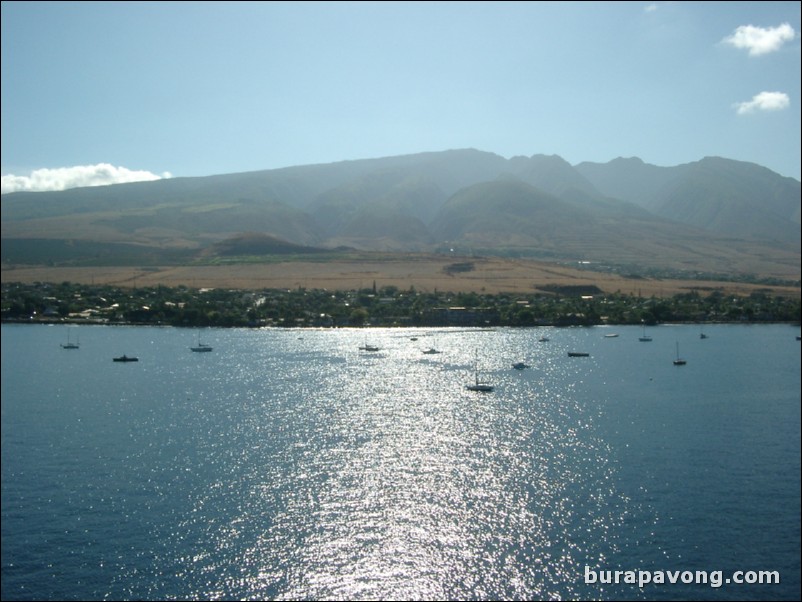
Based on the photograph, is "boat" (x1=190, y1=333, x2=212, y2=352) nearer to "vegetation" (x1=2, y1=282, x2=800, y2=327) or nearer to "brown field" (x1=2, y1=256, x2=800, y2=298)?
"vegetation" (x1=2, y1=282, x2=800, y2=327)

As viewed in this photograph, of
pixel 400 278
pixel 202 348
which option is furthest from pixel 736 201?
pixel 202 348

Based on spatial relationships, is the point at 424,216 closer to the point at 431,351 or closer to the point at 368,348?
the point at 368,348

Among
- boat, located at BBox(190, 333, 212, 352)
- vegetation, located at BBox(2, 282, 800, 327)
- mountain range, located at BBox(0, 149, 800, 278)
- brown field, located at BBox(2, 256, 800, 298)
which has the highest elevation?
mountain range, located at BBox(0, 149, 800, 278)

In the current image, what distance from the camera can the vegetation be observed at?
160 ft

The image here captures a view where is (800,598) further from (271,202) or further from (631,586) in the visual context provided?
(271,202)

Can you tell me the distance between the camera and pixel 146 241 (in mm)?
90125

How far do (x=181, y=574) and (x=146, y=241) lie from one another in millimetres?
84586

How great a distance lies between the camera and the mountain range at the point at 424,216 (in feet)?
303

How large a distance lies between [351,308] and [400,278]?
1779cm

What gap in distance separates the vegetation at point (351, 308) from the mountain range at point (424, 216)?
3983 mm

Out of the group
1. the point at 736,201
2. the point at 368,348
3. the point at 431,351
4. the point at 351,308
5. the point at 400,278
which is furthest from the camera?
the point at 736,201

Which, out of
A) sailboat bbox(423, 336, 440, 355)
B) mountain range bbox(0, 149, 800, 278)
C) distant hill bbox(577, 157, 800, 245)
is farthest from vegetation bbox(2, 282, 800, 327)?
distant hill bbox(577, 157, 800, 245)

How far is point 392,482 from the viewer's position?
15828 millimetres

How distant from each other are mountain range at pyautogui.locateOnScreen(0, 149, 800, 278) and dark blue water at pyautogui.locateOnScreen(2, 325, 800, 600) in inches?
1084
